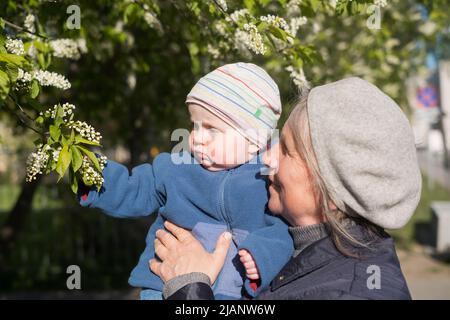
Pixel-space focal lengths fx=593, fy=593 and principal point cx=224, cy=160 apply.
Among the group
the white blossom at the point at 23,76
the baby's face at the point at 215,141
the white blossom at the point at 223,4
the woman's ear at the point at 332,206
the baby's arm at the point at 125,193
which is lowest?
the woman's ear at the point at 332,206

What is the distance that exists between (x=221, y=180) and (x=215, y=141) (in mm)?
158

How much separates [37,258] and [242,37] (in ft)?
23.2

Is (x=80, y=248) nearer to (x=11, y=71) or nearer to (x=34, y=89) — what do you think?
(x=34, y=89)

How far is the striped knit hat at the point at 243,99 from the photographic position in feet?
7.14

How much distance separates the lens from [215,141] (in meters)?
2.21

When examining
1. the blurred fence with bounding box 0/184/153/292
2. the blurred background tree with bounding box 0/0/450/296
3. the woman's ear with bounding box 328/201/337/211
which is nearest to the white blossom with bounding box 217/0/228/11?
the blurred background tree with bounding box 0/0/450/296

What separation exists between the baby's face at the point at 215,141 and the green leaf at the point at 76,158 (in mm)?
416

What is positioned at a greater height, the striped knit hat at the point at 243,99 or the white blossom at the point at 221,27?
the white blossom at the point at 221,27

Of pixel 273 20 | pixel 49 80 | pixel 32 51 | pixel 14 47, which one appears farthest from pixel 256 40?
pixel 32 51

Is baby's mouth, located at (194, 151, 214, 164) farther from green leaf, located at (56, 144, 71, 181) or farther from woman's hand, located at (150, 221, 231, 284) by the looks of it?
green leaf, located at (56, 144, 71, 181)

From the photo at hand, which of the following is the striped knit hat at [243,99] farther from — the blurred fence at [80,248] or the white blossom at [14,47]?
the blurred fence at [80,248]

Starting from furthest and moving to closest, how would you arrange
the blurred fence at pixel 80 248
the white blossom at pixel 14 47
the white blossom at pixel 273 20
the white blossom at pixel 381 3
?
1. the blurred fence at pixel 80 248
2. the white blossom at pixel 381 3
3. the white blossom at pixel 273 20
4. the white blossom at pixel 14 47

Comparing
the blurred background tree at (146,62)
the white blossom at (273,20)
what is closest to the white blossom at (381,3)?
the blurred background tree at (146,62)
